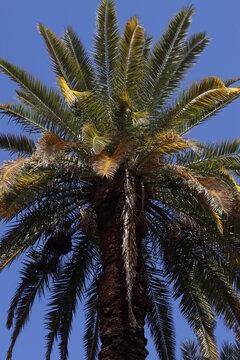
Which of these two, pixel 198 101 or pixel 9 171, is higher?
pixel 198 101

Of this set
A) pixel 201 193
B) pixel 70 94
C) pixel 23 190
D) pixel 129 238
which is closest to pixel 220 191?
pixel 201 193

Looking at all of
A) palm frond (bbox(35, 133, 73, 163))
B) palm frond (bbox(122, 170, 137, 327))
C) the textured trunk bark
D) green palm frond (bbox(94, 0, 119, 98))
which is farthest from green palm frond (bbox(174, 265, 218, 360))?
green palm frond (bbox(94, 0, 119, 98))

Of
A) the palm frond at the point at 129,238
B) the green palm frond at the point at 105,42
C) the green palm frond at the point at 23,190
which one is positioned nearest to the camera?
the palm frond at the point at 129,238

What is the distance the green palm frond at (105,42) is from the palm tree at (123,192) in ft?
0.09

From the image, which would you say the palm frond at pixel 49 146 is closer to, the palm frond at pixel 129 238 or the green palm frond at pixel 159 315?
the palm frond at pixel 129 238

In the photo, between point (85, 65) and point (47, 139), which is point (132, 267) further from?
point (85, 65)

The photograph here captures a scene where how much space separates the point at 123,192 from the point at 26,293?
368 centimetres

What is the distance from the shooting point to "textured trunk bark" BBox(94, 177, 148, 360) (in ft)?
45.5

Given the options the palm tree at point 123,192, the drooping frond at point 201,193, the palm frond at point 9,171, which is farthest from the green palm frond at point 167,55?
the palm frond at point 9,171

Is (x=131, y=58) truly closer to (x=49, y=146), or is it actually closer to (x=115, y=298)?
(x=49, y=146)

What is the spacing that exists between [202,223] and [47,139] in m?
3.55

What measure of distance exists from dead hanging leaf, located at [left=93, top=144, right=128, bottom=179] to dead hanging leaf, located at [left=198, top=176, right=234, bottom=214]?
4.98ft

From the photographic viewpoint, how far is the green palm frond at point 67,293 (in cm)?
1730

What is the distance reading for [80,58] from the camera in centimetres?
1831
